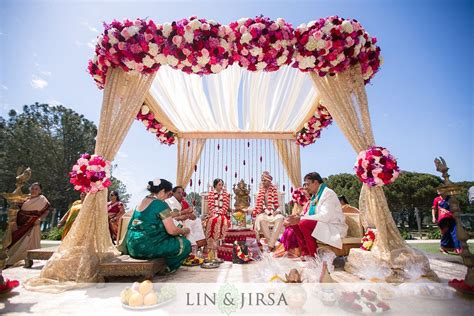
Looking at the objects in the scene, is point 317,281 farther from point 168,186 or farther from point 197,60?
point 197,60

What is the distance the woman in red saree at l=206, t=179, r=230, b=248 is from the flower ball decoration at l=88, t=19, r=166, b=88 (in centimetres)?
306

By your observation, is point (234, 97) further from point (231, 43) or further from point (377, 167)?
point (377, 167)

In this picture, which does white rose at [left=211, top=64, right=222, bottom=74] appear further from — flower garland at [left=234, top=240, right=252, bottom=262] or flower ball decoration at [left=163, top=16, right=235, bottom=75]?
flower garland at [left=234, top=240, right=252, bottom=262]

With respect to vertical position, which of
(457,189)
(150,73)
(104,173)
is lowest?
(457,189)

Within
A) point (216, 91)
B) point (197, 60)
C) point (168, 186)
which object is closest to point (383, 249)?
point (168, 186)

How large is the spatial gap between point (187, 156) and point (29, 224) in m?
3.78

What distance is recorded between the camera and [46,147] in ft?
64.9

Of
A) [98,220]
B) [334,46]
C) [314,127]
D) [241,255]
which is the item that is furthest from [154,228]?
[314,127]

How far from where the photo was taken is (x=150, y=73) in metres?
3.96

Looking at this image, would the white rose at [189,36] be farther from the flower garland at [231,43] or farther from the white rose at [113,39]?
the white rose at [113,39]

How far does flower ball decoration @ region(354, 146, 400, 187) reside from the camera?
3.32m

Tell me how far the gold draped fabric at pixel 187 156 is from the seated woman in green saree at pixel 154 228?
3746 mm

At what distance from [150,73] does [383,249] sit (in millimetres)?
4162

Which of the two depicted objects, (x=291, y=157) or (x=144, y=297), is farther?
(x=291, y=157)
